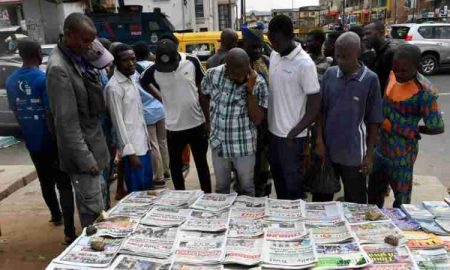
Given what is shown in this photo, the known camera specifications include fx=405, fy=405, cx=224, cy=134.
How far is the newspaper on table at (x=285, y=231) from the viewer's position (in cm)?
213

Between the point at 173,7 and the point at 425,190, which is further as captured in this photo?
the point at 173,7

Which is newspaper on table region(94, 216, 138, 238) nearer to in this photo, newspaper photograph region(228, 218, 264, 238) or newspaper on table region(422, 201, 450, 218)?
newspaper photograph region(228, 218, 264, 238)

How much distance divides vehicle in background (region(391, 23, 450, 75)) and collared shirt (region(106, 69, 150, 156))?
33.8 ft

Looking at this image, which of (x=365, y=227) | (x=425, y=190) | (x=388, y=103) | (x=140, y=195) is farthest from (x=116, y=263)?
(x=425, y=190)

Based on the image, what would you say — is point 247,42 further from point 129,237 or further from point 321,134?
point 129,237

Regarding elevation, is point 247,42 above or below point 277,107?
above

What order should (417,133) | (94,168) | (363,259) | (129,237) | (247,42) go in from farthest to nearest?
(247,42), (417,133), (94,168), (129,237), (363,259)

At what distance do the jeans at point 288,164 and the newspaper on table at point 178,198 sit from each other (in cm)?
56

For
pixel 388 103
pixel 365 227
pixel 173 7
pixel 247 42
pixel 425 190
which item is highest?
pixel 173 7

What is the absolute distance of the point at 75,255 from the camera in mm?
1982

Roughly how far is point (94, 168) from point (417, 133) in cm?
198

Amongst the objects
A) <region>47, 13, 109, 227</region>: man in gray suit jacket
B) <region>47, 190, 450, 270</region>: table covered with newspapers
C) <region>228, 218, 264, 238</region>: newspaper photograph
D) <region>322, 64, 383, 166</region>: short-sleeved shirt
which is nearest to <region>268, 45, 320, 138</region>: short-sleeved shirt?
<region>322, 64, 383, 166</region>: short-sleeved shirt

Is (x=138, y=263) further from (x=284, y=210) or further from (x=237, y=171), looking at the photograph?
(x=237, y=171)

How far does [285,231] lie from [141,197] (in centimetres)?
100
